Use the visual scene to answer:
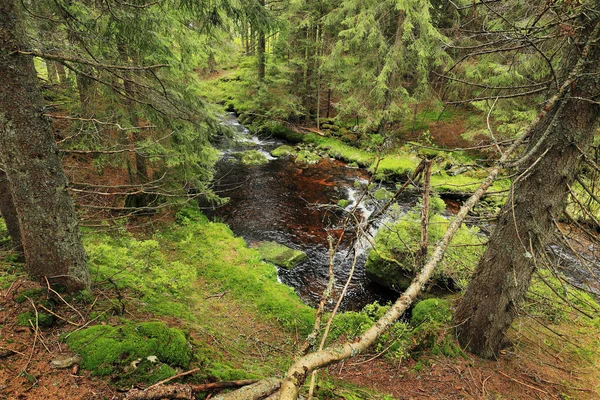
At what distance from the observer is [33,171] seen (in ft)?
9.59

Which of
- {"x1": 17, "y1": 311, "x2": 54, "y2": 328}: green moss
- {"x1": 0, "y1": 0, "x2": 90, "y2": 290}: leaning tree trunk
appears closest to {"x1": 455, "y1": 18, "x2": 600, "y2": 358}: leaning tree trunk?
{"x1": 0, "y1": 0, "x2": 90, "y2": 290}: leaning tree trunk

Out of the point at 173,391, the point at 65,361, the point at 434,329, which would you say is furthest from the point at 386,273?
the point at 65,361

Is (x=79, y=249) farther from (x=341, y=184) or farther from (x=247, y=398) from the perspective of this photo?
(x=341, y=184)

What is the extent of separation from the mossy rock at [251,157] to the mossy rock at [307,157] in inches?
74.0

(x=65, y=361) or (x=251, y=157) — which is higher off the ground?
(x=65, y=361)

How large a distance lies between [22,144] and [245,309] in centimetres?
504

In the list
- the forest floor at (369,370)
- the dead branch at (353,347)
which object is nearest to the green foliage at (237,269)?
the forest floor at (369,370)

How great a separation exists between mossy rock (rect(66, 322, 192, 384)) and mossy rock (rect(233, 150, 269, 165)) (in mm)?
13885

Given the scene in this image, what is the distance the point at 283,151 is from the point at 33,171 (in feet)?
52.3

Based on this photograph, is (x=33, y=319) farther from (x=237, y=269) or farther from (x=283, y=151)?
(x=283, y=151)

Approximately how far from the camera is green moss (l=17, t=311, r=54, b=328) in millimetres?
3023

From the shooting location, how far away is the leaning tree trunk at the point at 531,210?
3205 mm

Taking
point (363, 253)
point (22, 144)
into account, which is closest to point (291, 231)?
point (363, 253)

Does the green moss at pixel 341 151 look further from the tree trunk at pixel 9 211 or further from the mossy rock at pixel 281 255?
the tree trunk at pixel 9 211
